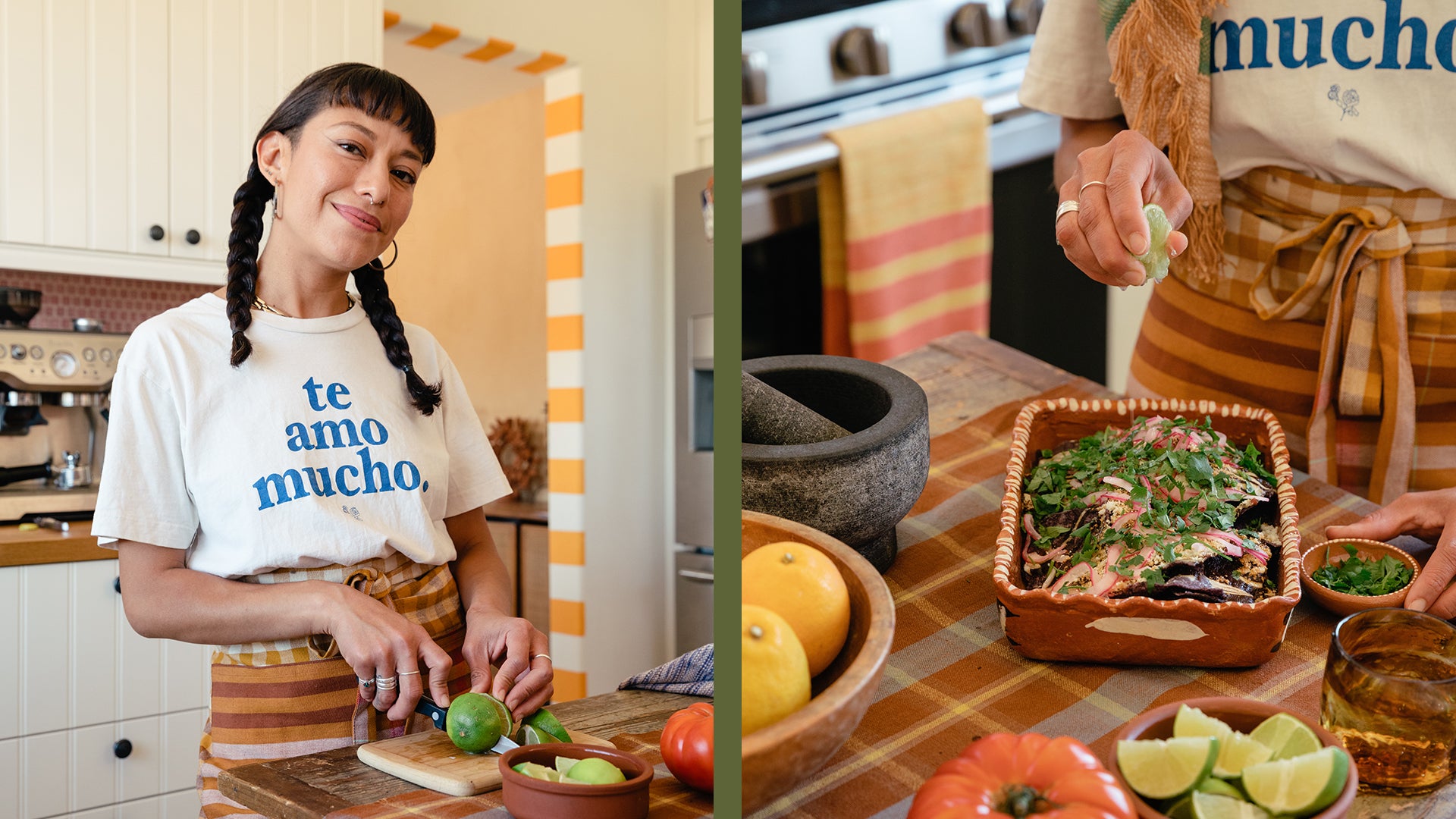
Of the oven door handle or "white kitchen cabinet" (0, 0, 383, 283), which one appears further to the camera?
"white kitchen cabinet" (0, 0, 383, 283)

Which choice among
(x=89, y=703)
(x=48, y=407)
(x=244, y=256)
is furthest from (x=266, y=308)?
(x=48, y=407)

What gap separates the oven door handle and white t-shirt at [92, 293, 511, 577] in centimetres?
76

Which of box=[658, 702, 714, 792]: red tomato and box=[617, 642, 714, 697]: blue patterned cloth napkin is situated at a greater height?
box=[658, 702, 714, 792]: red tomato

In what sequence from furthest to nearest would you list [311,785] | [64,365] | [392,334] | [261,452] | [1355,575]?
[64,365] → [392,334] → [261,452] → [311,785] → [1355,575]

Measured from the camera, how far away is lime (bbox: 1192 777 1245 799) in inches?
14.7

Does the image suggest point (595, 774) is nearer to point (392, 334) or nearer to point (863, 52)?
point (863, 52)

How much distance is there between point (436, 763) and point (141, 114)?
198cm

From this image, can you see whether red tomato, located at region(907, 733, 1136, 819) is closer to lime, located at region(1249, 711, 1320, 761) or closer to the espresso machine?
lime, located at region(1249, 711, 1320, 761)

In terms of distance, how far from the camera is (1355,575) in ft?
1.59

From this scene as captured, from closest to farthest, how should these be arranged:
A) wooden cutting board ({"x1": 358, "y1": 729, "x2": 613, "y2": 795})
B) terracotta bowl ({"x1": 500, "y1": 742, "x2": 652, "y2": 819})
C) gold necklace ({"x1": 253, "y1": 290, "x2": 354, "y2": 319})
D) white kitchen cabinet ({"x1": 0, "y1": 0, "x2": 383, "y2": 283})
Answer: terracotta bowl ({"x1": 500, "y1": 742, "x2": 652, "y2": 819})
wooden cutting board ({"x1": 358, "y1": 729, "x2": 613, "y2": 795})
gold necklace ({"x1": 253, "y1": 290, "x2": 354, "y2": 319})
white kitchen cabinet ({"x1": 0, "y1": 0, "x2": 383, "y2": 283})

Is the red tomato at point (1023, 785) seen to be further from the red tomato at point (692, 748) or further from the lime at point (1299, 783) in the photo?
the red tomato at point (692, 748)

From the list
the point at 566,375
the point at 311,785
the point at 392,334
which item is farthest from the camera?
the point at 566,375

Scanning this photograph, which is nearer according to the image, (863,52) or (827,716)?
(827,716)

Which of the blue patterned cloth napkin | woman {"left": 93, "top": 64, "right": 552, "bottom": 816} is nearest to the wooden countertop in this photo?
woman {"left": 93, "top": 64, "right": 552, "bottom": 816}
